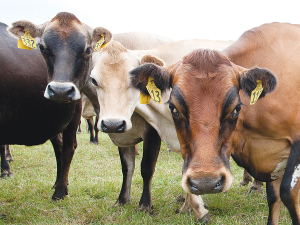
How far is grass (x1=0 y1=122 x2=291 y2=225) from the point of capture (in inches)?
138

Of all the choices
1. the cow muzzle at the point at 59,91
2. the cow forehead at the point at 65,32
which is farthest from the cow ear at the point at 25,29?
the cow muzzle at the point at 59,91

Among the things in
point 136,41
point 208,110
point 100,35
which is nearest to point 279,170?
point 208,110

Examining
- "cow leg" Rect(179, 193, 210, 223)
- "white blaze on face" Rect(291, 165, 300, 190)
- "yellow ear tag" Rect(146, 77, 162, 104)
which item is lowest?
"cow leg" Rect(179, 193, 210, 223)

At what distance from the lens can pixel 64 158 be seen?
461 cm

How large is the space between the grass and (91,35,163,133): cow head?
112 centimetres

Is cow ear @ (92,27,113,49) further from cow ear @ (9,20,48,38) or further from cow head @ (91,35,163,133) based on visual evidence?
cow ear @ (9,20,48,38)

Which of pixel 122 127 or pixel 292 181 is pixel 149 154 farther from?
pixel 292 181

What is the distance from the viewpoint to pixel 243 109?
3127 mm

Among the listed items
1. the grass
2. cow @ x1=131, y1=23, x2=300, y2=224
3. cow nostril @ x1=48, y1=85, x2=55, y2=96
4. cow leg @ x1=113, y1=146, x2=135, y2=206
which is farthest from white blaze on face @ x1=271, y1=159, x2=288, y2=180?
cow nostril @ x1=48, y1=85, x2=55, y2=96

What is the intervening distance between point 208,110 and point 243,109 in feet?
2.89

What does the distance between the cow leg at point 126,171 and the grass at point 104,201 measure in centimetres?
13

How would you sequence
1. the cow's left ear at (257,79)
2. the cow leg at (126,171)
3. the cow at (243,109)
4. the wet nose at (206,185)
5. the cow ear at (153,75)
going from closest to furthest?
the wet nose at (206,185), the cow at (243,109), the cow's left ear at (257,79), the cow ear at (153,75), the cow leg at (126,171)

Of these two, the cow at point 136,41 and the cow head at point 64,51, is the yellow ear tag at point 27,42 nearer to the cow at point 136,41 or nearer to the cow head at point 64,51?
the cow head at point 64,51

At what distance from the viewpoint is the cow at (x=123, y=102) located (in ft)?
11.1
